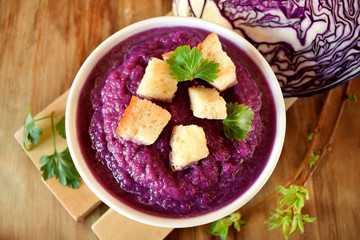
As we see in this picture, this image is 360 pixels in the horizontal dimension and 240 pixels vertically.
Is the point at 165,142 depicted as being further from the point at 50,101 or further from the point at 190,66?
the point at 50,101

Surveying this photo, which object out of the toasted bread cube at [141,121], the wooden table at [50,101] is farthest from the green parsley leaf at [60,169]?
the toasted bread cube at [141,121]

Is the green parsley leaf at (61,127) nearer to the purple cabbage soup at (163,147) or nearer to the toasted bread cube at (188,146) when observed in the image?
the purple cabbage soup at (163,147)

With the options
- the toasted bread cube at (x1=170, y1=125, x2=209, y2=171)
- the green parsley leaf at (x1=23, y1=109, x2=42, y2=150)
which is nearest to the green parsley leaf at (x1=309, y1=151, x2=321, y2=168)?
the toasted bread cube at (x1=170, y1=125, x2=209, y2=171)

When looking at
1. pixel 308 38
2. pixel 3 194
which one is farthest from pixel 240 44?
pixel 3 194

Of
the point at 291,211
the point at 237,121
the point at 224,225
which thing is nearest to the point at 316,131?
the point at 291,211

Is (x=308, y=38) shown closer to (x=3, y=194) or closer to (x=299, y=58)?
(x=299, y=58)
